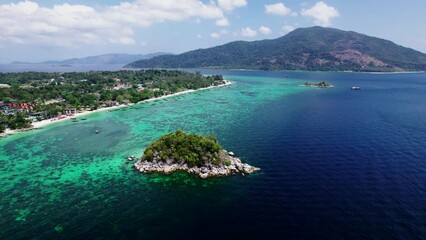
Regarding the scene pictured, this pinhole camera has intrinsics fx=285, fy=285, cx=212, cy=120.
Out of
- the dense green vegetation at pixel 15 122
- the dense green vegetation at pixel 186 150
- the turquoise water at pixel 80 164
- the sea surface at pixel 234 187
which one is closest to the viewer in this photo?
the sea surface at pixel 234 187

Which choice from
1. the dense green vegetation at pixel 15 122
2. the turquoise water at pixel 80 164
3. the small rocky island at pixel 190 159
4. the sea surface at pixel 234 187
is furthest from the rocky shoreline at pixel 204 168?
the dense green vegetation at pixel 15 122

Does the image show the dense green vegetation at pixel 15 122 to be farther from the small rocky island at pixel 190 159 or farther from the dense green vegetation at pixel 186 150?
the dense green vegetation at pixel 186 150

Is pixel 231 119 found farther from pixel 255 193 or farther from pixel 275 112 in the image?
pixel 255 193

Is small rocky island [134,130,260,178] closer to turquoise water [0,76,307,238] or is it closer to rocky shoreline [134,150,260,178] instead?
rocky shoreline [134,150,260,178]

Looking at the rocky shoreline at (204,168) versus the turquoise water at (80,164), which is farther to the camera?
the rocky shoreline at (204,168)

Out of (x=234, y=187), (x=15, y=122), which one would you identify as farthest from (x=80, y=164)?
(x=15, y=122)

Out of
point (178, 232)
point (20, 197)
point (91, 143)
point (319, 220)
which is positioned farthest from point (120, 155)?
point (319, 220)

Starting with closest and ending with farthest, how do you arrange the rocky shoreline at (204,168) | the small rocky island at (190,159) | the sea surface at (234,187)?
the sea surface at (234,187)
the rocky shoreline at (204,168)
the small rocky island at (190,159)

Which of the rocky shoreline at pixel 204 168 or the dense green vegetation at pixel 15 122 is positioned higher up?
the dense green vegetation at pixel 15 122
